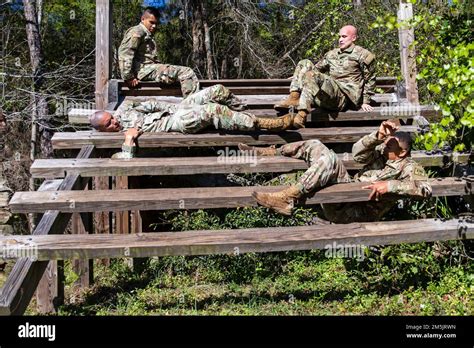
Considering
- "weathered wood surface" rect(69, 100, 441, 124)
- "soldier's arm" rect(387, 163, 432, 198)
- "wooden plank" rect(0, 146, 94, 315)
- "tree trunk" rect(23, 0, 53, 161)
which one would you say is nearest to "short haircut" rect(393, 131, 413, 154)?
"soldier's arm" rect(387, 163, 432, 198)

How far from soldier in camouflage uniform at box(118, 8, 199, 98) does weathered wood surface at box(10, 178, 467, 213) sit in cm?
291

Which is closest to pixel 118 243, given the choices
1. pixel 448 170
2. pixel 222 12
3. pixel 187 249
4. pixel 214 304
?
pixel 187 249

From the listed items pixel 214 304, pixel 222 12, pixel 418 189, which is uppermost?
pixel 222 12

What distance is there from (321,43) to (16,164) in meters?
7.53

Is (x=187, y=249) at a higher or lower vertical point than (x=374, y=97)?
lower

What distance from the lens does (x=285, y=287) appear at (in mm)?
5660

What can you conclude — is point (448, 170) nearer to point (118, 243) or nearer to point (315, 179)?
point (315, 179)

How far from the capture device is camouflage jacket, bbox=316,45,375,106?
666cm

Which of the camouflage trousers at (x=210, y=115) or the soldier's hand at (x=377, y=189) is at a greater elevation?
the camouflage trousers at (x=210, y=115)

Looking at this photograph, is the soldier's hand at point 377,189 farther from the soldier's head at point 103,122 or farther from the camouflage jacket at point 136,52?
the camouflage jacket at point 136,52

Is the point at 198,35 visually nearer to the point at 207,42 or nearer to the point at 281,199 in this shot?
the point at 207,42

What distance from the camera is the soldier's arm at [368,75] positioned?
6.68 metres

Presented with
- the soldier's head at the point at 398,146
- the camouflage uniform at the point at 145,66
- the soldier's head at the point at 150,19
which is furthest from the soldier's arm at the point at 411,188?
the soldier's head at the point at 150,19

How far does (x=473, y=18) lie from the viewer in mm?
4273
